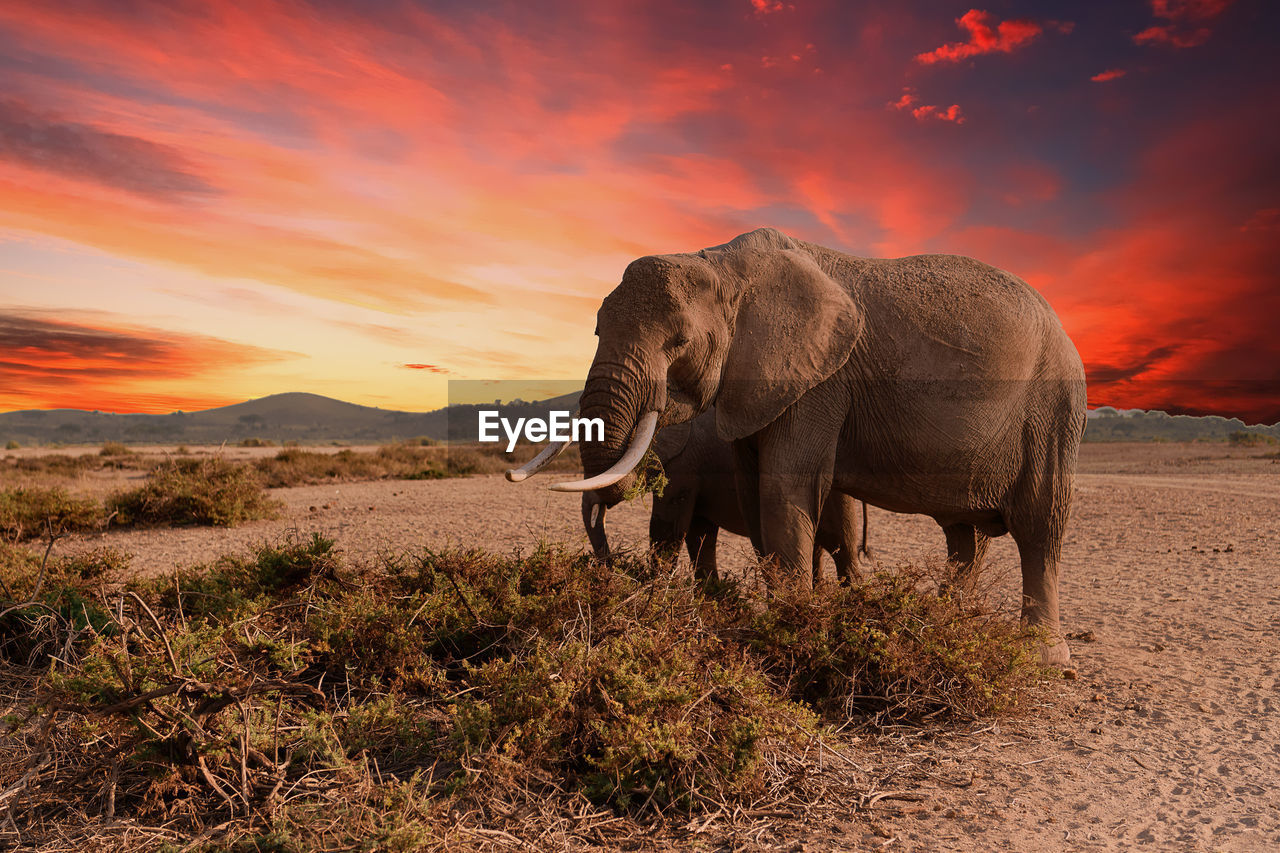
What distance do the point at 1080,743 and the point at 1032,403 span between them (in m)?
2.42

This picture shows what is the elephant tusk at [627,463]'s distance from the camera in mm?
4703

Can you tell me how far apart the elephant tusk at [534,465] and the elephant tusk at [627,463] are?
192mm

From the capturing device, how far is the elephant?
732cm

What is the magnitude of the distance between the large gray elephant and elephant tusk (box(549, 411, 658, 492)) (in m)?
0.02

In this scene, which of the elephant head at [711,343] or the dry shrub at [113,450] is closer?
the elephant head at [711,343]

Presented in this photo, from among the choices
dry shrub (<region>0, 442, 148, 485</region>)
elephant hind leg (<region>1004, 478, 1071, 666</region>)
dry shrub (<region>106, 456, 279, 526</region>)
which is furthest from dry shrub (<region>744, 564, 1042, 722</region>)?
dry shrub (<region>0, 442, 148, 485</region>)

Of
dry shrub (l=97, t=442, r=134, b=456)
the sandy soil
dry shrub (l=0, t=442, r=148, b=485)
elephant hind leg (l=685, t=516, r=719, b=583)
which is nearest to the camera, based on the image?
the sandy soil

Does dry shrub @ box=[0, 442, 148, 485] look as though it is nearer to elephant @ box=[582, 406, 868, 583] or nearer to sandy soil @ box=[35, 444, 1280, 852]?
sandy soil @ box=[35, 444, 1280, 852]

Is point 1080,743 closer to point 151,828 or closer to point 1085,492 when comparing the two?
point 151,828

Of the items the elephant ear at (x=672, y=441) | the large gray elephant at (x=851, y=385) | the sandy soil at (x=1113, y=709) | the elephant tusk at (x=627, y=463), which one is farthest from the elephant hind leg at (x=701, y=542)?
the elephant tusk at (x=627, y=463)

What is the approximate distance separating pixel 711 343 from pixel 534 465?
1.44m

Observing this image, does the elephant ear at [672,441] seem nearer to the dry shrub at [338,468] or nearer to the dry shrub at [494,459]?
the dry shrub at [494,459]

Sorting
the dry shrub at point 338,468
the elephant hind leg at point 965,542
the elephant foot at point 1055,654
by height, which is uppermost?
the elephant hind leg at point 965,542

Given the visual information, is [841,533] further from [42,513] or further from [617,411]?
[42,513]
